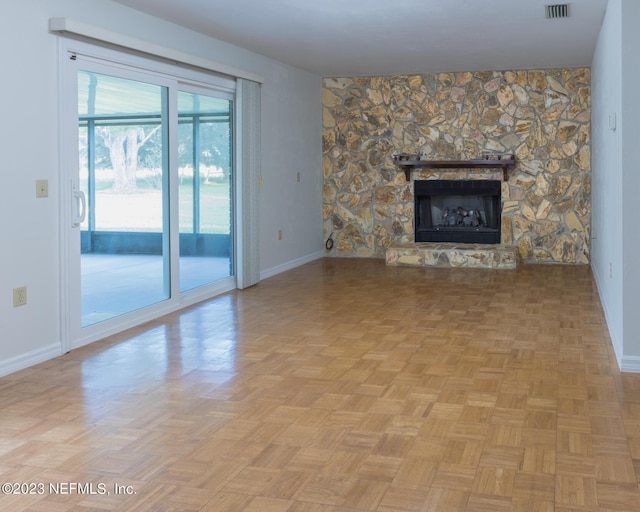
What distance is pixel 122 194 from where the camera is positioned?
532cm

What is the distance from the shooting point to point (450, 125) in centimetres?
895

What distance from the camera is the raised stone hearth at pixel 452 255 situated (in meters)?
8.24

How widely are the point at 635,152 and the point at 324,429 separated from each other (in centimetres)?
229

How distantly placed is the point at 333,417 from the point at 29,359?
6.41 feet

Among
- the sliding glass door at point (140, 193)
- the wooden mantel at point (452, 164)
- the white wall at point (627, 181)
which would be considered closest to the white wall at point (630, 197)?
the white wall at point (627, 181)

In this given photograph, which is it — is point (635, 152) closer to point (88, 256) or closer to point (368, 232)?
point (88, 256)

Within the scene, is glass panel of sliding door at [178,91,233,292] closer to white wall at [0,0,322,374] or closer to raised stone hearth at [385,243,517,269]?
white wall at [0,0,322,374]

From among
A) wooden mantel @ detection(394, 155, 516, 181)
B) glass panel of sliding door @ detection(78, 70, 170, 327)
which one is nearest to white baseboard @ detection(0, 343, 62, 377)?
glass panel of sliding door @ detection(78, 70, 170, 327)

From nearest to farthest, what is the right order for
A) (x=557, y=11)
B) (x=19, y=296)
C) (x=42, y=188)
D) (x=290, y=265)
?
(x=19, y=296) < (x=42, y=188) < (x=557, y=11) < (x=290, y=265)

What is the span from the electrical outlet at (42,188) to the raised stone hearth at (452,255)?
4805 millimetres

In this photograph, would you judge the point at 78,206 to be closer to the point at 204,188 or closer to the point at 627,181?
the point at 204,188

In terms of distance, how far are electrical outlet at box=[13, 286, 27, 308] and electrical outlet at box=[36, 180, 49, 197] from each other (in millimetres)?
551

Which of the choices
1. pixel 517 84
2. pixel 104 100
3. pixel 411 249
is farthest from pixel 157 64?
pixel 517 84

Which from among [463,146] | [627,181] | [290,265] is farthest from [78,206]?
[463,146]
